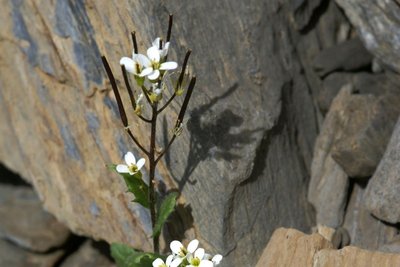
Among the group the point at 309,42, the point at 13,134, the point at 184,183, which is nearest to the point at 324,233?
the point at 184,183

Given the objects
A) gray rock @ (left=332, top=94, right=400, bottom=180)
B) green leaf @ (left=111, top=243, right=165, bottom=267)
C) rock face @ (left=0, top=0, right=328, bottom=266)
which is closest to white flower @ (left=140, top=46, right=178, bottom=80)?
rock face @ (left=0, top=0, right=328, bottom=266)

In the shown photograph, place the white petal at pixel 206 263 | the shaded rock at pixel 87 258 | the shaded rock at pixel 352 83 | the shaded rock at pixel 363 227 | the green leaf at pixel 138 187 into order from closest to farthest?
the white petal at pixel 206 263 < the green leaf at pixel 138 187 < the shaded rock at pixel 363 227 < the shaded rock at pixel 352 83 < the shaded rock at pixel 87 258

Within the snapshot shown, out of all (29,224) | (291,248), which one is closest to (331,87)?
(291,248)

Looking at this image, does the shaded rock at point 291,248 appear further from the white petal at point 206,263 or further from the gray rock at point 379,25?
the gray rock at point 379,25

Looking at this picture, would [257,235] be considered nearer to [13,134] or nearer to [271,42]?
[271,42]

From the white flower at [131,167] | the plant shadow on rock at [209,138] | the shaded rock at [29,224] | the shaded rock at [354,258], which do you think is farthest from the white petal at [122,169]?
the shaded rock at [29,224]
